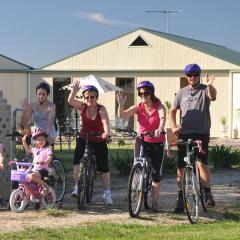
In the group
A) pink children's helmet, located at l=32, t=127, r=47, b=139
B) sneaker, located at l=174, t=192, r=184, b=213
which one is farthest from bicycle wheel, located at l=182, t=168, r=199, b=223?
pink children's helmet, located at l=32, t=127, r=47, b=139

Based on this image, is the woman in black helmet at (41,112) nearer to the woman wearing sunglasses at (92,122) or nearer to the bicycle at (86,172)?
the woman wearing sunglasses at (92,122)

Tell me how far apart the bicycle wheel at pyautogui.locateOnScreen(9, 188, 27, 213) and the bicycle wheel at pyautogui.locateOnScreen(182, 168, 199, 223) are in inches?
84.0

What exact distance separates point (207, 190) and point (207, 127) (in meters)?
0.86

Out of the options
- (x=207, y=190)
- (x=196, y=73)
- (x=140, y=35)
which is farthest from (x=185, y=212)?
(x=140, y=35)

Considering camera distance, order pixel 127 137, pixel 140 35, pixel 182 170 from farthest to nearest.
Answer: pixel 140 35 → pixel 127 137 → pixel 182 170

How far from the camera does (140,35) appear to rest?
100ft

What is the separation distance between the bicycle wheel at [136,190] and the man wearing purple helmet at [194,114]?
0.61 metres

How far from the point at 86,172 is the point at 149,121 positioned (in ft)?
3.69

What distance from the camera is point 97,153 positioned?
9141 mm

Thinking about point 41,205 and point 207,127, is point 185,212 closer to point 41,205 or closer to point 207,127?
point 207,127

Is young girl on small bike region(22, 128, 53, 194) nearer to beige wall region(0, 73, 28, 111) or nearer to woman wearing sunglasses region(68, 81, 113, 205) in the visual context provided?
woman wearing sunglasses region(68, 81, 113, 205)

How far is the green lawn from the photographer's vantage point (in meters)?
6.94

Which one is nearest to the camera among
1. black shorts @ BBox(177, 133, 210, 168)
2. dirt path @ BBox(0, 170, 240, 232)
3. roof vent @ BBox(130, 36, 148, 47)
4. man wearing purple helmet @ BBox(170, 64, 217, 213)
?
dirt path @ BBox(0, 170, 240, 232)

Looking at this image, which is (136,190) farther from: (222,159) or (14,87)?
(14,87)
